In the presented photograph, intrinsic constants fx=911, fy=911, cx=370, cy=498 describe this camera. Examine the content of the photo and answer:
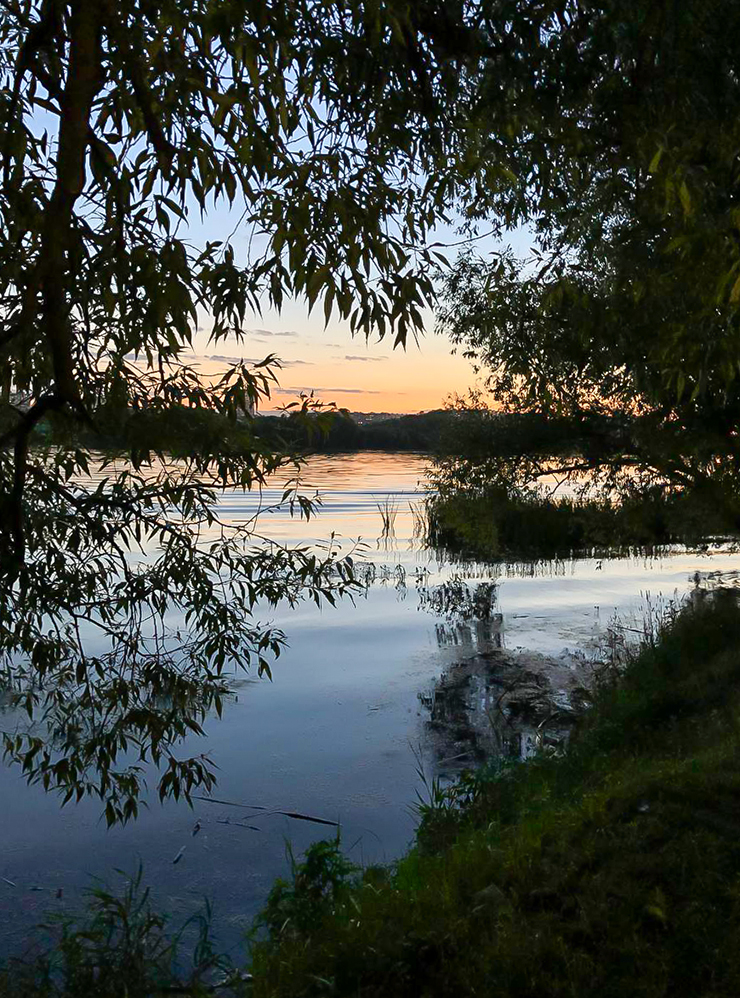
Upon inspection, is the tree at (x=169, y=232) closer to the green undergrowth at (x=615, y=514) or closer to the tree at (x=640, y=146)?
the tree at (x=640, y=146)

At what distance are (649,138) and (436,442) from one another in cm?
1258

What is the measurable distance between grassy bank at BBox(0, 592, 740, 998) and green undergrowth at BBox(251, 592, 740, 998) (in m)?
0.01

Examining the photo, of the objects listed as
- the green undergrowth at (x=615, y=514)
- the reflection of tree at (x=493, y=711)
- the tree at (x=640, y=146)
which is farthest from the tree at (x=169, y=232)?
the green undergrowth at (x=615, y=514)

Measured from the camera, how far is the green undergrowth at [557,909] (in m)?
4.57

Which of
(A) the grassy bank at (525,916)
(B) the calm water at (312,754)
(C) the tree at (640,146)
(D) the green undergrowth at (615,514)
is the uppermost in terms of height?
(C) the tree at (640,146)

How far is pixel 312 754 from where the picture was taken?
40.4 feet

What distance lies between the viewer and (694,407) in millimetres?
13602

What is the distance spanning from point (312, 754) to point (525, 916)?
7.50 meters

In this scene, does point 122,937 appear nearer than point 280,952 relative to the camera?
No

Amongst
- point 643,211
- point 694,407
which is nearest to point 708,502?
point 694,407

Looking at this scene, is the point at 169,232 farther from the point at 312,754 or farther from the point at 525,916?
the point at 312,754

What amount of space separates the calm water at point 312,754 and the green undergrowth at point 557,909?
5.79ft

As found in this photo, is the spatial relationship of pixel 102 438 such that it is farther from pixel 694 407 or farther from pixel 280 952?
pixel 694 407

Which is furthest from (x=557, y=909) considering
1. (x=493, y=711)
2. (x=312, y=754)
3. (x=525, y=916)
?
(x=493, y=711)
